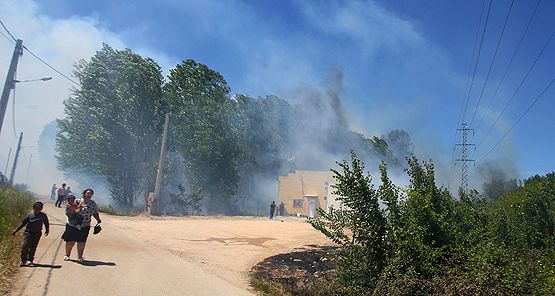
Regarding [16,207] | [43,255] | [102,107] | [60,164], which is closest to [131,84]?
[102,107]

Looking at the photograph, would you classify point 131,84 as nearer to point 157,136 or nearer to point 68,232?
point 157,136

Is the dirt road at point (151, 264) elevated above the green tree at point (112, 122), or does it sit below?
below

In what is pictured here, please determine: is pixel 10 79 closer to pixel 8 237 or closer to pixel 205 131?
pixel 8 237

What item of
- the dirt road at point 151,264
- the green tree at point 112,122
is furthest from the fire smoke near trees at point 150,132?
the dirt road at point 151,264

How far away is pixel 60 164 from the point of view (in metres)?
35.1

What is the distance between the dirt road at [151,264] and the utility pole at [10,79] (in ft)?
14.1

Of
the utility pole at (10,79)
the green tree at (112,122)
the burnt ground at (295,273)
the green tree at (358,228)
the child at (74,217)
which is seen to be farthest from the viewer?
the green tree at (112,122)

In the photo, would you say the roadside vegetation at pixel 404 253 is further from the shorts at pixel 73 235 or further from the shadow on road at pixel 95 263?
the shorts at pixel 73 235

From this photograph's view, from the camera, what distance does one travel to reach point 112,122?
105 feet

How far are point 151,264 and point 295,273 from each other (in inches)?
161

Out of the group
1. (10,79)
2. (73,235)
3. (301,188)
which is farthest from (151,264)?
(301,188)

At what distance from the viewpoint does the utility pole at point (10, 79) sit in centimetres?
1301

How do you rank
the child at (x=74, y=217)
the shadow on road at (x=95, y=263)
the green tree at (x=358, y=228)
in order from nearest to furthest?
the shadow on road at (x=95, y=263), the child at (x=74, y=217), the green tree at (x=358, y=228)

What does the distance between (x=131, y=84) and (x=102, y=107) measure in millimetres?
3048
